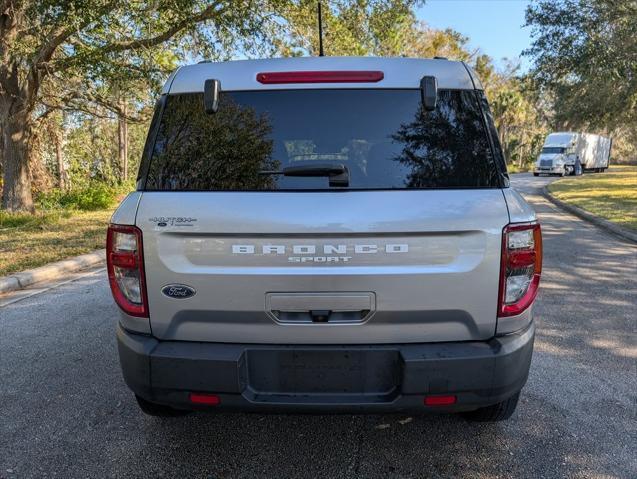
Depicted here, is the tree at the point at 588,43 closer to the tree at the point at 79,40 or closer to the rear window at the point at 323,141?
the tree at the point at 79,40

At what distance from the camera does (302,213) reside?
7.39 feet

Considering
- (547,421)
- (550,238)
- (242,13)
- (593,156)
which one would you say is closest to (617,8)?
(550,238)

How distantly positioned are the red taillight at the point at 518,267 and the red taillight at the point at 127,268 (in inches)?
65.5

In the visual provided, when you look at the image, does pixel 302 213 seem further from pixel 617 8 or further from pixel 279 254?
pixel 617 8

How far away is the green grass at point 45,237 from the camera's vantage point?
785 centimetres

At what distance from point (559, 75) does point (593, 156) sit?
3033 cm

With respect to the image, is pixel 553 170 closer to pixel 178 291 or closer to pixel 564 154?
pixel 564 154

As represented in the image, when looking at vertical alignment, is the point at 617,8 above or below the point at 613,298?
above

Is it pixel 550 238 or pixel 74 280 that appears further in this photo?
pixel 550 238

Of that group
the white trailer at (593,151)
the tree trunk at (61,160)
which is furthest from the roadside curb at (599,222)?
the white trailer at (593,151)

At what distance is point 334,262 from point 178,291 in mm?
734

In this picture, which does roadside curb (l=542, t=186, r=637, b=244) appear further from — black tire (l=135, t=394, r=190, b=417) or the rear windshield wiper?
black tire (l=135, t=394, r=190, b=417)

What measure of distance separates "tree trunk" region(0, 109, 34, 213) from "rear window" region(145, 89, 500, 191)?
496 inches

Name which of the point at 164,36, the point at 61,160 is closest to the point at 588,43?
the point at 164,36
